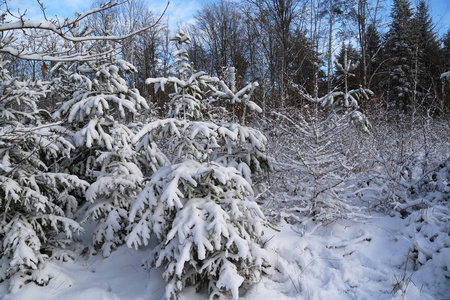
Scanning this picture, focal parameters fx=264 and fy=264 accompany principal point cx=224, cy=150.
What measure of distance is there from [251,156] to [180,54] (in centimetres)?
257

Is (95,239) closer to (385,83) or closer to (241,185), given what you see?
(241,185)

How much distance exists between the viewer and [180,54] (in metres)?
5.33

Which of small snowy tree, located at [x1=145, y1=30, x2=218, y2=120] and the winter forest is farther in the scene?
small snowy tree, located at [x1=145, y1=30, x2=218, y2=120]

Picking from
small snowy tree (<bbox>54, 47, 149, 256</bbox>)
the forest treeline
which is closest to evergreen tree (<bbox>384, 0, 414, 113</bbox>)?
the forest treeline

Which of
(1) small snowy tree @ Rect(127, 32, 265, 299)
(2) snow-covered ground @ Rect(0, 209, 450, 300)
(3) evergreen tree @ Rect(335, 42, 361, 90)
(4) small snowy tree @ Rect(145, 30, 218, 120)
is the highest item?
(3) evergreen tree @ Rect(335, 42, 361, 90)

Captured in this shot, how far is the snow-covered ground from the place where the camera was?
2.94 m

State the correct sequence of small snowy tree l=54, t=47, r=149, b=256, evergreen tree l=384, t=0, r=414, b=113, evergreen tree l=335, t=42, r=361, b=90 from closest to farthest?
small snowy tree l=54, t=47, r=149, b=256 → evergreen tree l=335, t=42, r=361, b=90 → evergreen tree l=384, t=0, r=414, b=113

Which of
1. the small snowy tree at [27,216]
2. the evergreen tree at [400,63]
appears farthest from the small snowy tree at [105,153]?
the evergreen tree at [400,63]

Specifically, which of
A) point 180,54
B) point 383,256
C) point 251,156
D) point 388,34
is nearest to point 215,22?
point 388,34

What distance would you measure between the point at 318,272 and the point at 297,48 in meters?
14.2

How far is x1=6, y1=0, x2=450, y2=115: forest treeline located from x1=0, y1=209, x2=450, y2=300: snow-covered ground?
683 centimetres

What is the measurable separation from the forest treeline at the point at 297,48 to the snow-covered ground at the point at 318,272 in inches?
269

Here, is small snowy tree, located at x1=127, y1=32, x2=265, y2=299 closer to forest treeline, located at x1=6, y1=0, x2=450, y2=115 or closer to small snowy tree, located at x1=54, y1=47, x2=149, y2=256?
small snowy tree, located at x1=54, y1=47, x2=149, y2=256

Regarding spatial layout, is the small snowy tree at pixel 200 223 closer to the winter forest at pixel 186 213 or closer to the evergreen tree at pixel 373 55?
the winter forest at pixel 186 213
